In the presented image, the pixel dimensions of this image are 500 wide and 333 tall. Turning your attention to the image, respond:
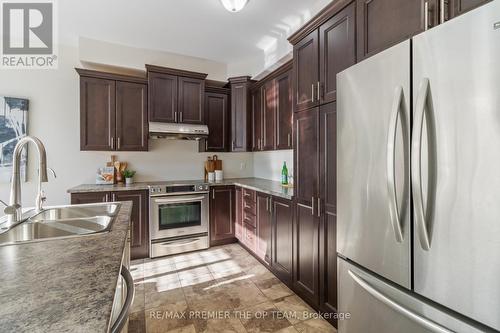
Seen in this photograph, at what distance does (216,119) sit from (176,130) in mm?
722

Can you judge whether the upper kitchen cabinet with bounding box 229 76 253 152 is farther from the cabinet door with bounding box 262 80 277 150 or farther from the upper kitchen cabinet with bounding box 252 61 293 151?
the cabinet door with bounding box 262 80 277 150

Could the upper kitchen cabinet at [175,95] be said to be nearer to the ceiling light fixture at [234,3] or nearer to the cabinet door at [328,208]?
the ceiling light fixture at [234,3]

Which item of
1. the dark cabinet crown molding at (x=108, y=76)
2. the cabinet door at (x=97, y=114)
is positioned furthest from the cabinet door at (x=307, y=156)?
the cabinet door at (x=97, y=114)

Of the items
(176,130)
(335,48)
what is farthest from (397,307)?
(176,130)

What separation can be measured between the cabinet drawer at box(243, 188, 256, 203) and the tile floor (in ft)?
2.63

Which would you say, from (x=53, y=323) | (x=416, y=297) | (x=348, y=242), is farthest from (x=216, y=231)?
(x=53, y=323)

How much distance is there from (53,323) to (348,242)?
136cm

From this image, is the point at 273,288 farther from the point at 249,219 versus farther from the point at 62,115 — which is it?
the point at 62,115

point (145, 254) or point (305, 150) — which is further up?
point (305, 150)

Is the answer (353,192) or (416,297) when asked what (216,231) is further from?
(416,297)

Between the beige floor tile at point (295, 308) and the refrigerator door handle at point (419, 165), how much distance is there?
1395 millimetres

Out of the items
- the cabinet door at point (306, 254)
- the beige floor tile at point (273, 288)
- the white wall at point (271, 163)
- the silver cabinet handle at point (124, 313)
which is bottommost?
the beige floor tile at point (273, 288)

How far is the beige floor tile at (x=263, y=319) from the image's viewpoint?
1862 millimetres

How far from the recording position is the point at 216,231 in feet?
11.6
